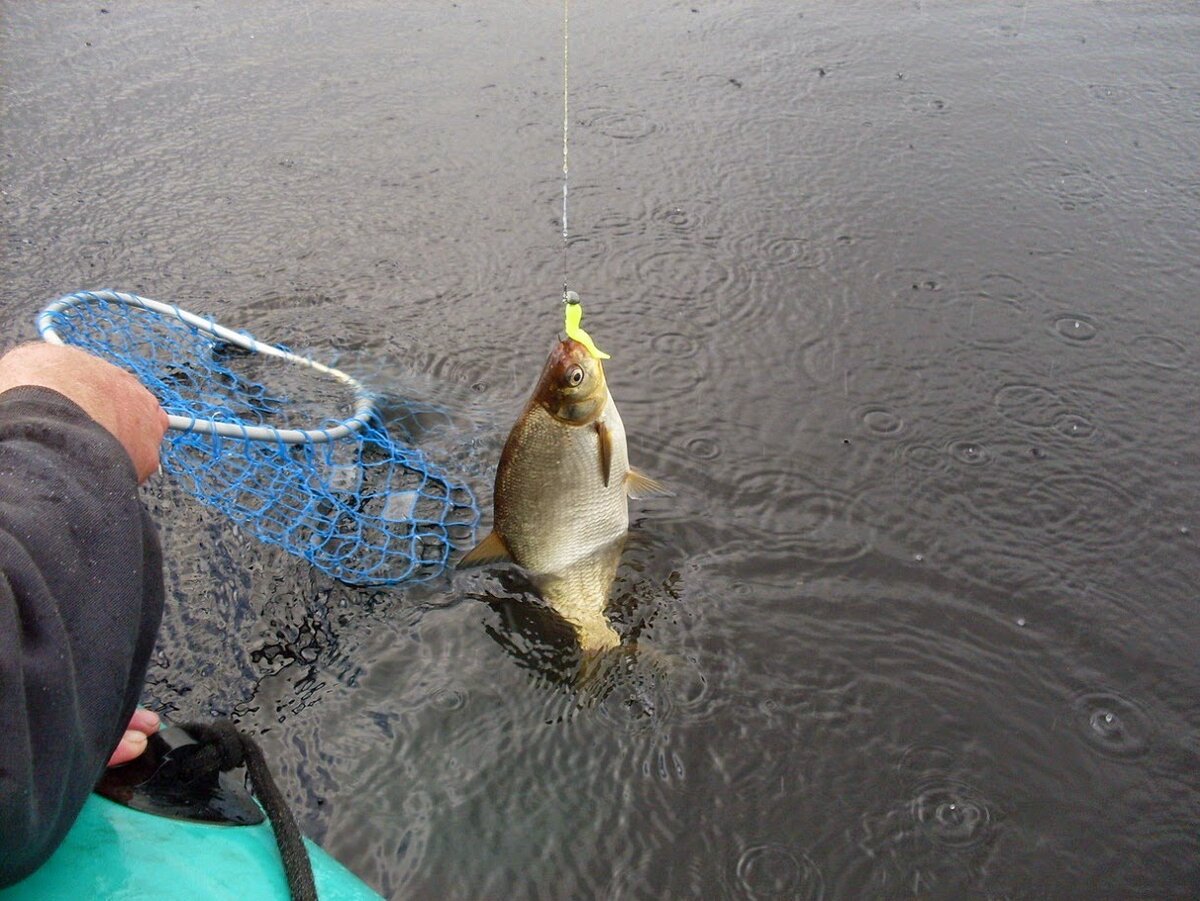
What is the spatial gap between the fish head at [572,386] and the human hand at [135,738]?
167cm

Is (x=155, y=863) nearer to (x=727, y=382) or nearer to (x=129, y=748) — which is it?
(x=129, y=748)

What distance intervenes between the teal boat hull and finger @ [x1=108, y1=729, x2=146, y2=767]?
20 centimetres

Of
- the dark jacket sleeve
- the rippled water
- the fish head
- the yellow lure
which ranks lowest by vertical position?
the rippled water

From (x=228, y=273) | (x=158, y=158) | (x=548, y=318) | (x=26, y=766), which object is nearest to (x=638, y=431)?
(x=548, y=318)

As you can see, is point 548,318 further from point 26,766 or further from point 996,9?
point 996,9

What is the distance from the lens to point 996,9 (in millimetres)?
9352

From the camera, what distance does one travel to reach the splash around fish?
3629mm

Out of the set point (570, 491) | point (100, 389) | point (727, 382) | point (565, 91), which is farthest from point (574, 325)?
point (565, 91)

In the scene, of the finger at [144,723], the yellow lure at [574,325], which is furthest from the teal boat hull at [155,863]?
the yellow lure at [574,325]

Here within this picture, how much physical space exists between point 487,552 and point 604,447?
0.63 meters

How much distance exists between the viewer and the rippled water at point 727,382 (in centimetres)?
352

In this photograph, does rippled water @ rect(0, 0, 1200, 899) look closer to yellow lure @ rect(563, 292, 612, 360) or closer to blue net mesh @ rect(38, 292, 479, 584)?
blue net mesh @ rect(38, 292, 479, 584)

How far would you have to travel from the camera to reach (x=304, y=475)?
14.7 feet

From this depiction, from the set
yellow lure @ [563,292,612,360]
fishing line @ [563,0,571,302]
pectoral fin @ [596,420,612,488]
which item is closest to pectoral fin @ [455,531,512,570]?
pectoral fin @ [596,420,612,488]
